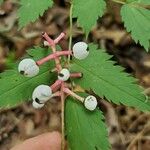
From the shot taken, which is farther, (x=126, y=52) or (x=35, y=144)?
(x=126, y=52)

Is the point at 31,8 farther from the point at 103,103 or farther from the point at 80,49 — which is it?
the point at 103,103

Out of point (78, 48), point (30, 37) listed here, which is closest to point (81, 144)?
point (78, 48)

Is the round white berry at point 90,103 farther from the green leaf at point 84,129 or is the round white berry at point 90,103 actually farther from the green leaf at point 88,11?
the green leaf at point 88,11

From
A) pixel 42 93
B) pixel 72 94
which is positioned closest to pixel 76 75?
pixel 72 94

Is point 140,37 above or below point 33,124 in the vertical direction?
above

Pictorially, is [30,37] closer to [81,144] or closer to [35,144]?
[35,144]
